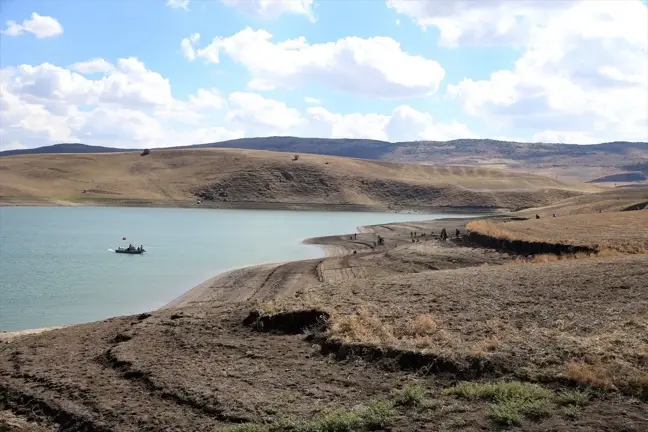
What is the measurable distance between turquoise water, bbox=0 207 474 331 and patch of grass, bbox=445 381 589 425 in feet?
58.1

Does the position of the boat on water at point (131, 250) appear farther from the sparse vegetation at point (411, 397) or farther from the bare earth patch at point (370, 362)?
the sparse vegetation at point (411, 397)

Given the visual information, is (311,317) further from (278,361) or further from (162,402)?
(162,402)

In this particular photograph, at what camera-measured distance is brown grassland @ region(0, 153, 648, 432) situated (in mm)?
8852

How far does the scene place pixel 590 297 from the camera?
50.8ft

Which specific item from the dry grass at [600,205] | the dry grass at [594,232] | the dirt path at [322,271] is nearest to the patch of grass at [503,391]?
the dirt path at [322,271]

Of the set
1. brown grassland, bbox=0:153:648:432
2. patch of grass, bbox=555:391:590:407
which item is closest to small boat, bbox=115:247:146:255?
brown grassland, bbox=0:153:648:432

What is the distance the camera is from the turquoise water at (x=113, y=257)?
2703cm

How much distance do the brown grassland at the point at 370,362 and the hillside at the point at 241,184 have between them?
9930 centimetres

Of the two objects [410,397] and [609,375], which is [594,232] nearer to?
[609,375]

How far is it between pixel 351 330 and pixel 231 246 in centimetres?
3963

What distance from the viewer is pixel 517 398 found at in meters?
8.85

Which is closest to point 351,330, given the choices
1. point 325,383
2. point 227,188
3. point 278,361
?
point 278,361

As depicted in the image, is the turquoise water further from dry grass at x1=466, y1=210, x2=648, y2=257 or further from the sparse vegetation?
the sparse vegetation

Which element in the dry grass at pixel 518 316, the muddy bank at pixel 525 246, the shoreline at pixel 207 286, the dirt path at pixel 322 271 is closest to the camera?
the dry grass at pixel 518 316
